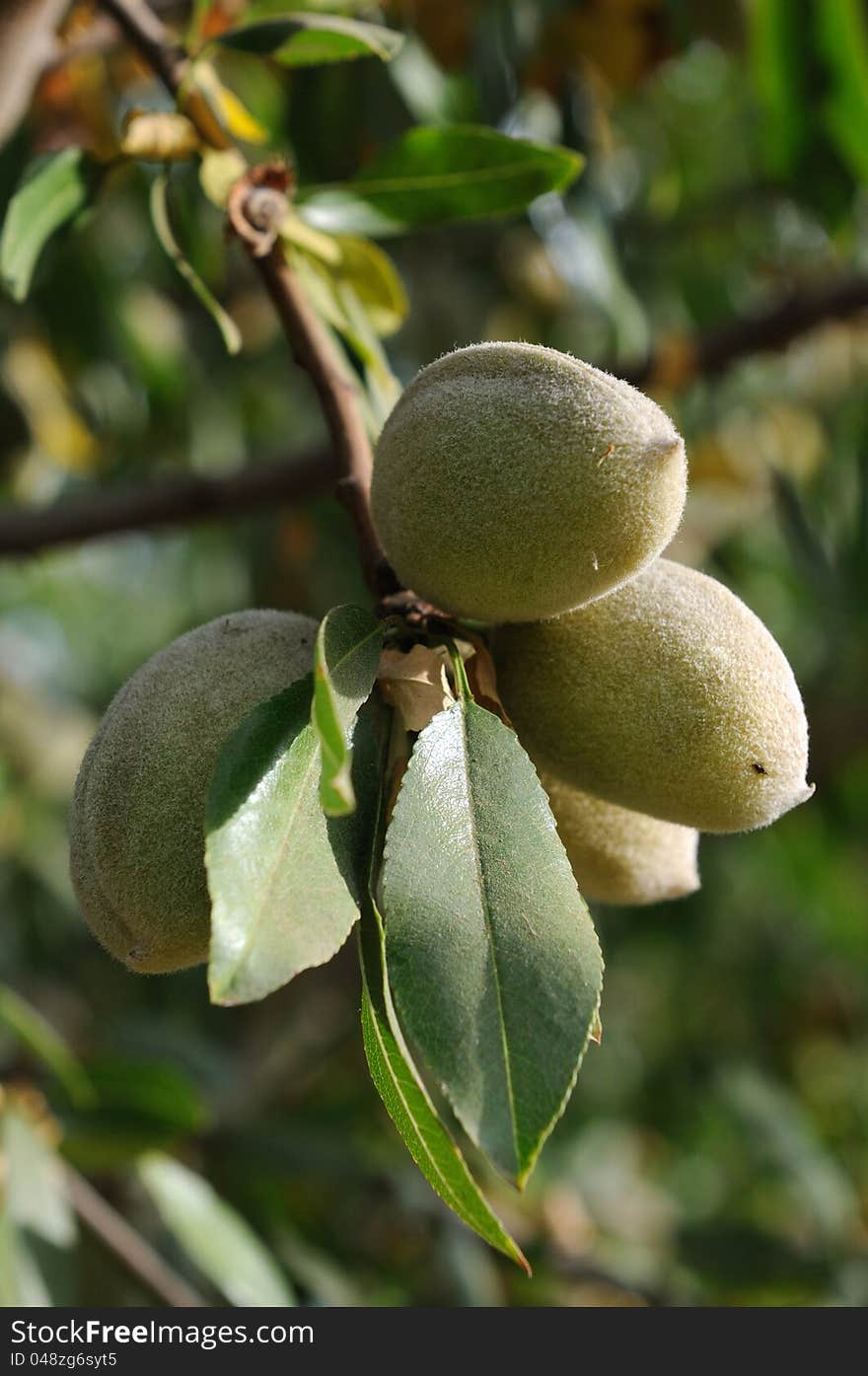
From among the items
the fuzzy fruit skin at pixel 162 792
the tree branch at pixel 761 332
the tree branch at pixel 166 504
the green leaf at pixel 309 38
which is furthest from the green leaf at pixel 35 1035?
the tree branch at pixel 761 332

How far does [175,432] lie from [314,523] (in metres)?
0.39

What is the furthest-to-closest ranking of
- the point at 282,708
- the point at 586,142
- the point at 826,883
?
the point at 826,883 → the point at 586,142 → the point at 282,708

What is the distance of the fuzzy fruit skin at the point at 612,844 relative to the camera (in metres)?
0.99

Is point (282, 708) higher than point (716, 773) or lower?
higher

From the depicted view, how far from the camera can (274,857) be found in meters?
0.75

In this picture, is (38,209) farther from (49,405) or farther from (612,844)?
(49,405)

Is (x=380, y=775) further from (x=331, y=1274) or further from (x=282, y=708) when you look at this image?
(x=331, y=1274)

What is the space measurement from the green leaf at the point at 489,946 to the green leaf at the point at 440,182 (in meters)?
0.70

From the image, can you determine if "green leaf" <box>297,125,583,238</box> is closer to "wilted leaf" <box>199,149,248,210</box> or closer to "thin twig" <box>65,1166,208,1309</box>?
"wilted leaf" <box>199,149,248,210</box>

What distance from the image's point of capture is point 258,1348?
1.60m

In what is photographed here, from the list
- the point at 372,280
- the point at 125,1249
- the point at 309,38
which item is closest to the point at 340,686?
the point at 372,280

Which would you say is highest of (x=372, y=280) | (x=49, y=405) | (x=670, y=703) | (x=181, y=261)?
(x=181, y=261)

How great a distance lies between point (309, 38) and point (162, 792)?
855mm

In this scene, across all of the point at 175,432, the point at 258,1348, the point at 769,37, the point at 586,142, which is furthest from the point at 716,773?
the point at 175,432
